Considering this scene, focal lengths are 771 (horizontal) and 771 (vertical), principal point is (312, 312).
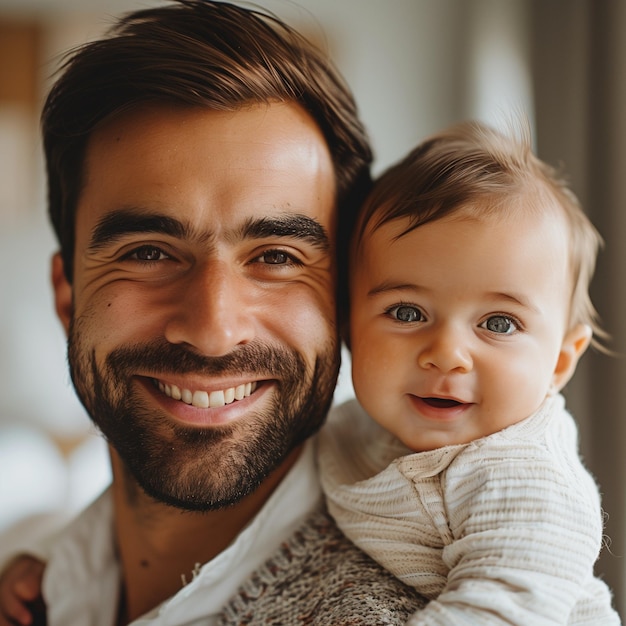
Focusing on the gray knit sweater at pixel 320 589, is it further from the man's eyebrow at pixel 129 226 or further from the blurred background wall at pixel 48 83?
the blurred background wall at pixel 48 83

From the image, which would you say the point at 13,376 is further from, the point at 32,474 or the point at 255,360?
the point at 255,360

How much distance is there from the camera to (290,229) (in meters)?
1.24

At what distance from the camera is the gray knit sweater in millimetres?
1052

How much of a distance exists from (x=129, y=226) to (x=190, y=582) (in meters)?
0.58

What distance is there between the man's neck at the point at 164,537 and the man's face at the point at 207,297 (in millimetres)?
145

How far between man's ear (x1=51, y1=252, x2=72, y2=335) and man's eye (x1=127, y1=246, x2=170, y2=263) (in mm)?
345

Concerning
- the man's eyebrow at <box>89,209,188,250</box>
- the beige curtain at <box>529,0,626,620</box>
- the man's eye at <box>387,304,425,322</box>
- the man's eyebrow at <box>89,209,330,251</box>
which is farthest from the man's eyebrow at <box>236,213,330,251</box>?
the beige curtain at <box>529,0,626,620</box>

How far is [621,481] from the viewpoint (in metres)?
1.49

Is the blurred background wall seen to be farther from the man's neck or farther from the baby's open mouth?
the baby's open mouth

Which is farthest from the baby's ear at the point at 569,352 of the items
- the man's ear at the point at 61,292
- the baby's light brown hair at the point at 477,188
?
the man's ear at the point at 61,292

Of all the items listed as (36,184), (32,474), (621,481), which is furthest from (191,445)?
(36,184)

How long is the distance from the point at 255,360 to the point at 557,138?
0.91 meters

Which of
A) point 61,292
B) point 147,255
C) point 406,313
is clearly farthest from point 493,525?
point 61,292

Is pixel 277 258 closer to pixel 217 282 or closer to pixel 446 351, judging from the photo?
pixel 217 282
